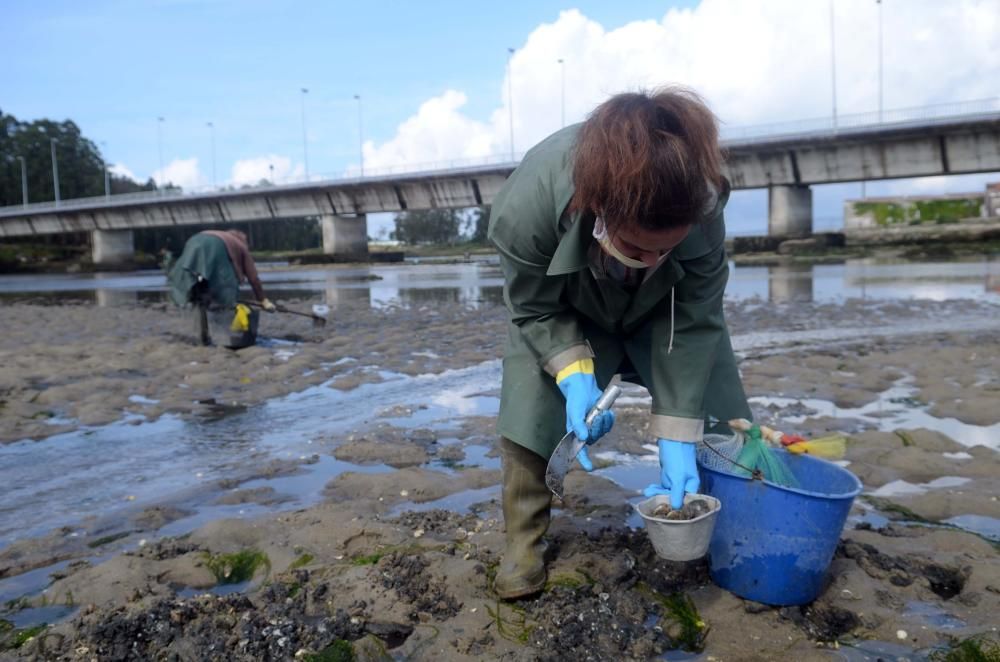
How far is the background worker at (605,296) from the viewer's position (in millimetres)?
2309

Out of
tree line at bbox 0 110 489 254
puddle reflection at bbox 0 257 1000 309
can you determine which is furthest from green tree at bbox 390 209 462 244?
puddle reflection at bbox 0 257 1000 309

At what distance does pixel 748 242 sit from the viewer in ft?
118

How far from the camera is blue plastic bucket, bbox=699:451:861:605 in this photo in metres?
2.81

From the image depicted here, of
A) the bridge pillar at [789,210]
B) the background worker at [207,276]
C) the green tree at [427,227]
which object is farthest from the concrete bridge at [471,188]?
the green tree at [427,227]

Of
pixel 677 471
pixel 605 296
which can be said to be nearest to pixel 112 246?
pixel 605 296

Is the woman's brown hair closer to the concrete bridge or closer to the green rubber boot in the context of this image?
the green rubber boot

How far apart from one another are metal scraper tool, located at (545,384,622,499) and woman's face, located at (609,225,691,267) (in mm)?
521

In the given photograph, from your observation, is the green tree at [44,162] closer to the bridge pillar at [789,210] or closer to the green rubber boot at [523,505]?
the bridge pillar at [789,210]

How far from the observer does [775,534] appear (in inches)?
113

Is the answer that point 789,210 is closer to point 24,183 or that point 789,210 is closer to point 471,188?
point 471,188

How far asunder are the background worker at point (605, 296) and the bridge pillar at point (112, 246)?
56605 mm

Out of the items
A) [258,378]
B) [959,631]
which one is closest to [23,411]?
[258,378]

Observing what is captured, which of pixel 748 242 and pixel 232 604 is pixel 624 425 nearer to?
pixel 232 604

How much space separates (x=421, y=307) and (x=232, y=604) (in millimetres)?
13451
